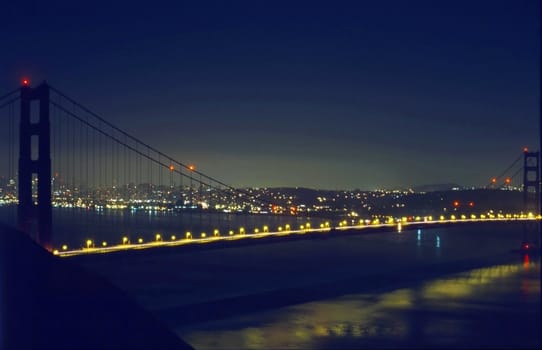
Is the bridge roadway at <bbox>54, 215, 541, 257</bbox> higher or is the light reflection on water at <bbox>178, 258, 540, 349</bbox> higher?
the bridge roadway at <bbox>54, 215, 541, 257</bbox>

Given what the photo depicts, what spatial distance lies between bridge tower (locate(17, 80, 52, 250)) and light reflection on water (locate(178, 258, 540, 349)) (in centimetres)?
481

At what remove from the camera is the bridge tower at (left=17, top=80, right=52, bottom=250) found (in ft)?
67.9

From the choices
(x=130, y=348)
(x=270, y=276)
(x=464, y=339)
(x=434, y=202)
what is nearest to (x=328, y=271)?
(x=270, y=276)

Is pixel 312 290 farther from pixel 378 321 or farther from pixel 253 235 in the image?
pixel 378 321

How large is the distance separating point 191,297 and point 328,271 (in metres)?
11.1

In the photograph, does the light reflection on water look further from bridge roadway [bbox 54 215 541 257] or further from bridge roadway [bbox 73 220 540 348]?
bridge roadway [bbox 54 215 541 257]

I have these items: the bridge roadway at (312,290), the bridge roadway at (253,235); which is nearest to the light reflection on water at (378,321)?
the bridge roadway at (312,290)

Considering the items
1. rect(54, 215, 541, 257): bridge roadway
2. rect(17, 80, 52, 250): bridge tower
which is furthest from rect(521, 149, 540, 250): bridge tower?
rect(17, 80, 52, 250): bridge tower

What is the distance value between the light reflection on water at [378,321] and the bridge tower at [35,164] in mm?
4809

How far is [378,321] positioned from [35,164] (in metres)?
10.3

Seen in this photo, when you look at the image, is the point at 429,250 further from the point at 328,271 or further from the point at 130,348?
the point at 130,348

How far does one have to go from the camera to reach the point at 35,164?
70.4ft

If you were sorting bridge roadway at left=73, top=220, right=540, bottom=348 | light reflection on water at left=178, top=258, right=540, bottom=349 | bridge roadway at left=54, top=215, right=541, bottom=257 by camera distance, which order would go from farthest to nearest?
bridge roadway at left=54, top=215, right=541, bottom=257
bridge roadway at left=73, top=220, right=540, bottom=348
light reflection on water at left=178, top=258, right=540, bottom=349

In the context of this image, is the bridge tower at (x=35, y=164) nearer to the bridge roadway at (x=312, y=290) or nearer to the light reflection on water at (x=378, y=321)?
the bridge roadway at (x=312, y=290)
